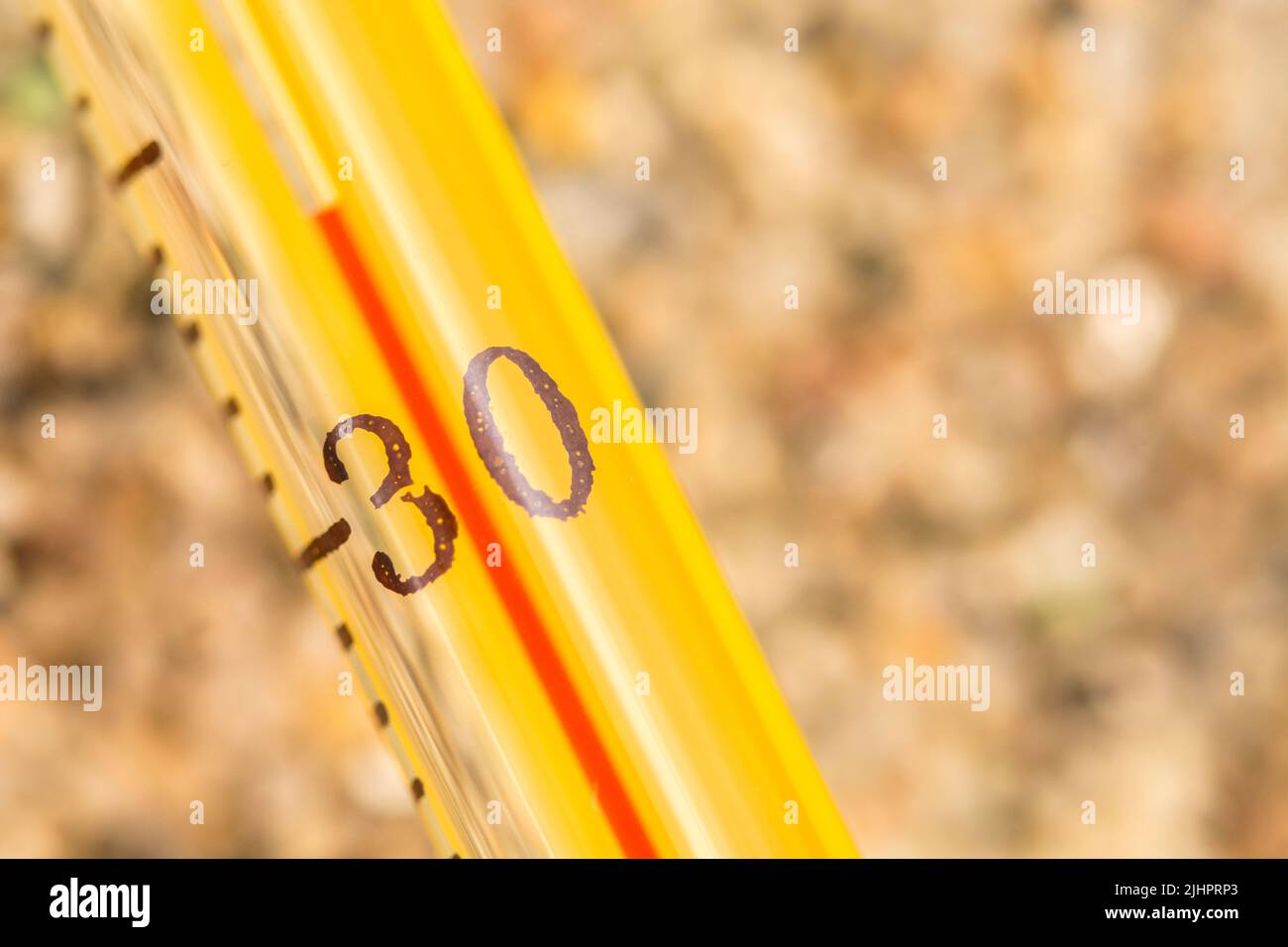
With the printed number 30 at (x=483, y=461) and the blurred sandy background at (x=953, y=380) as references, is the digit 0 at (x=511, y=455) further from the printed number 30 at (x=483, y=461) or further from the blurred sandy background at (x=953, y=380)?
the blurred sandy background at (x=953, y=380)

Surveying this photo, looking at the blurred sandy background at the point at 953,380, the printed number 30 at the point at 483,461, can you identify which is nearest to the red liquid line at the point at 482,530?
the printed number 30 at the point at 483,461

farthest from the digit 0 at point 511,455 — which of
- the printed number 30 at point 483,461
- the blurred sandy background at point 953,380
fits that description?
the blurred sandy background at point 953,380

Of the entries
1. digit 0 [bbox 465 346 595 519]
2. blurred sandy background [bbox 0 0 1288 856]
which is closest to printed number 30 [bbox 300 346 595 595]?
digit 0 [bbox 465 346 595 519]

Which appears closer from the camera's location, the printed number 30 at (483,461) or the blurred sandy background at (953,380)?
the printed number 30 at (483,461)

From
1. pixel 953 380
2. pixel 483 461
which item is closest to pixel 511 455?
pixel 483 461

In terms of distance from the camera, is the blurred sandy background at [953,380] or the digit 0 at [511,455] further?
the blurred sandy background at [953,380]

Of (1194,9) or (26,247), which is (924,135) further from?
(26,247)

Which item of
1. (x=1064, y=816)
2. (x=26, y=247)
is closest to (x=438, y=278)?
(x=26, y=247)
